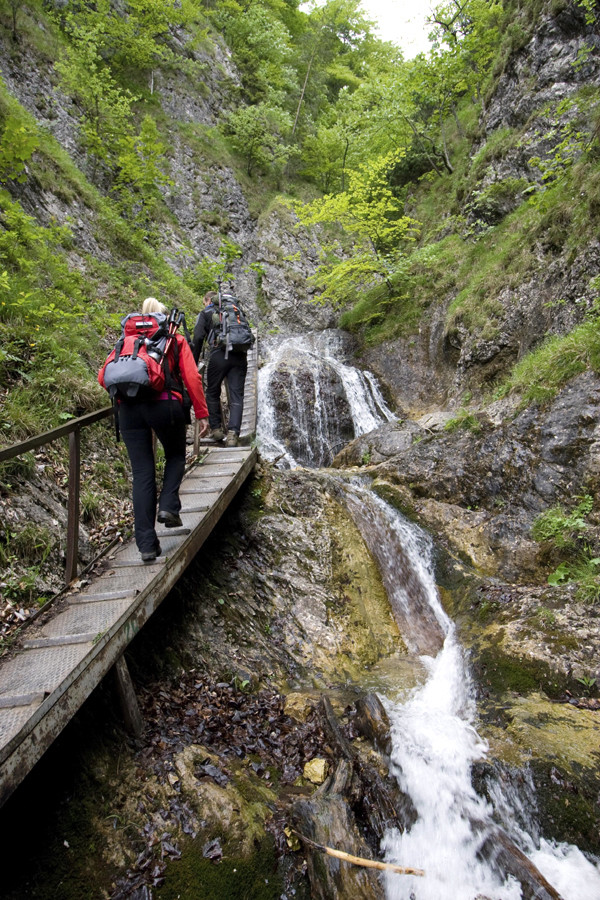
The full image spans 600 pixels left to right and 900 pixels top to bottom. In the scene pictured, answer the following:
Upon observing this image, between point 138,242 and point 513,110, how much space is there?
11.5 metres

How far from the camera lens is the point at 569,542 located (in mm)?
5785

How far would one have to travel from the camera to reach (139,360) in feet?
11.2

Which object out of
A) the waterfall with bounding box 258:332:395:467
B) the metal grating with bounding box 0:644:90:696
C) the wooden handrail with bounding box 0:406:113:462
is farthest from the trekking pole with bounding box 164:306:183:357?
the waterfall with bounding box 258:332:395:467

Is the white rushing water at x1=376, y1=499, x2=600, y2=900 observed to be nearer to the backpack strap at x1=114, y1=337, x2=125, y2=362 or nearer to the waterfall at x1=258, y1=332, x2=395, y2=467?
the backpack strap at x1=114, y1=337, x2=125, y2=362

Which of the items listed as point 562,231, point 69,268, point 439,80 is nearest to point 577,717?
point 562,231

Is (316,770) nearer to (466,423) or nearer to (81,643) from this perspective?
(81,643)

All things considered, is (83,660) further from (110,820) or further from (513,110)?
(513,110)

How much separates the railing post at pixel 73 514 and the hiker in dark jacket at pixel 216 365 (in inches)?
119

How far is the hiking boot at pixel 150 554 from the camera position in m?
3.75

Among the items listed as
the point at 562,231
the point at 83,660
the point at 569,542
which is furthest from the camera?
the point at 562,231

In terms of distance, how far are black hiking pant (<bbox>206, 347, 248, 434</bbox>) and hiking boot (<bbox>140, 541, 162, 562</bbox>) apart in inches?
127

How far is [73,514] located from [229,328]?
12.5 feet

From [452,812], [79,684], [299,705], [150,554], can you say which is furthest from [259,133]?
[452,812]

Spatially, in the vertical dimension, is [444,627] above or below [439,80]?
below
